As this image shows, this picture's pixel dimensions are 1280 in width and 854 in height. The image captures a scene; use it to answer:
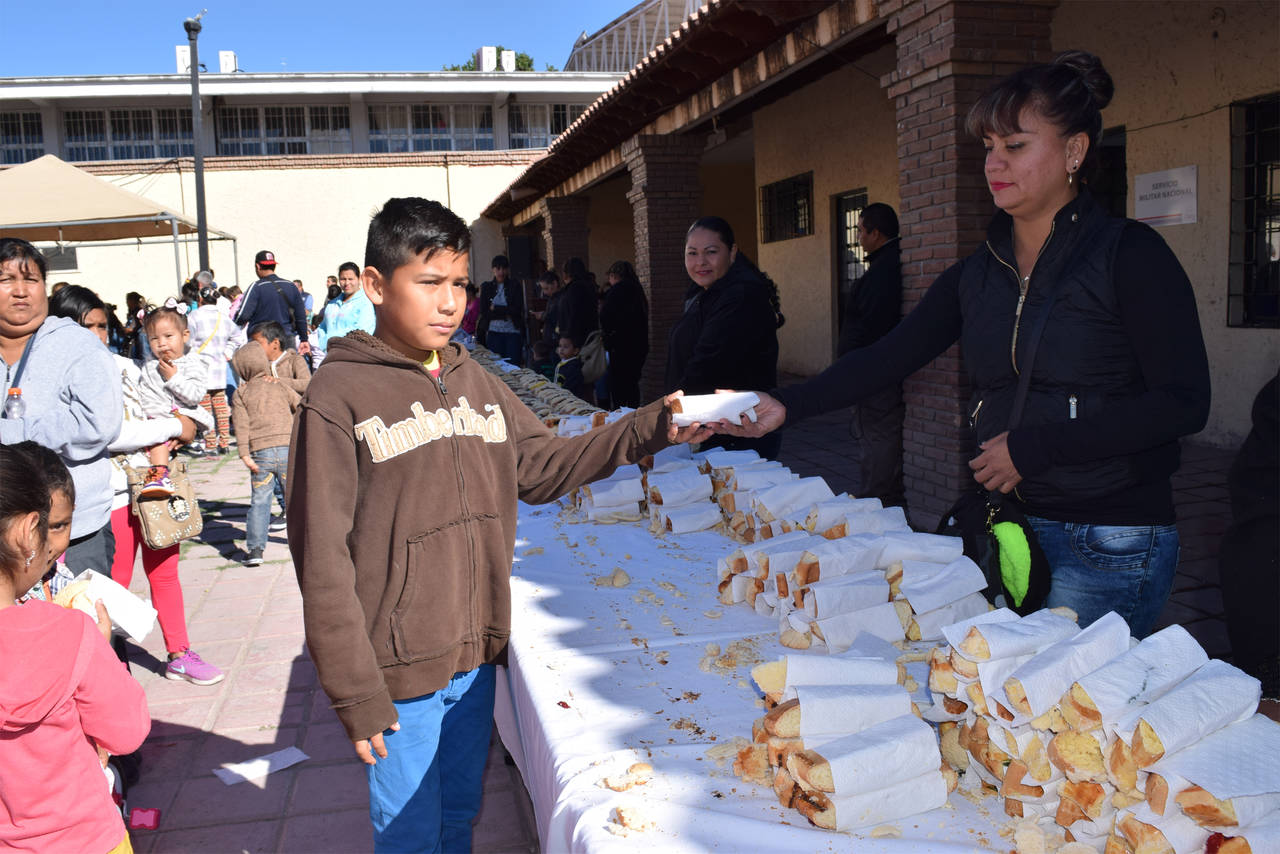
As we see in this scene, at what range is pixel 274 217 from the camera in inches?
943

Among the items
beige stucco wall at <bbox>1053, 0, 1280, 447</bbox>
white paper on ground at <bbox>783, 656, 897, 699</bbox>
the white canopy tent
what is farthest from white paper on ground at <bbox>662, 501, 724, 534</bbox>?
the white canopy tent

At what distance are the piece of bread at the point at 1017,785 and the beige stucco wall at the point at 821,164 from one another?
1035 cm

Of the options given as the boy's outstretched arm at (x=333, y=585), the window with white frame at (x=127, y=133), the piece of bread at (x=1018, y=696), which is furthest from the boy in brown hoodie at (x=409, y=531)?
the window with white frame at (x=127, y=133)

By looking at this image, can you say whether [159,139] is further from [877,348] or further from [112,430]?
[877,348]

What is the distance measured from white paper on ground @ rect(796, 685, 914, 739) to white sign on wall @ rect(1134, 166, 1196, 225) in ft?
25.1

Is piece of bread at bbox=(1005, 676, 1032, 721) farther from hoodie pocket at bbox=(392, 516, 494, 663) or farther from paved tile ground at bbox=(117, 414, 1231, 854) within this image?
paved tile ground at bbox=(117, 414, 1231, 854)

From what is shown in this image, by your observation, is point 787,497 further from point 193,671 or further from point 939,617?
point 193,671

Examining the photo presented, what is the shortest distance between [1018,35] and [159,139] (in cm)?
2744

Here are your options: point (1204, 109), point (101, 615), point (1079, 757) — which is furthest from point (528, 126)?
point (1079, 757)

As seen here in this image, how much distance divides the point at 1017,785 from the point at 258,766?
3098 mm

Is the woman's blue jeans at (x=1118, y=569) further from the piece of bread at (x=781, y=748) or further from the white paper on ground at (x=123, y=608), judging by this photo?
the white paper on ground at (x=123, y=608)

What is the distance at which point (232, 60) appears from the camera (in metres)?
30.8

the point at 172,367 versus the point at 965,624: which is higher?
the point at 172,367

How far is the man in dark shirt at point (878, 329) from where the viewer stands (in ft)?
18.6
